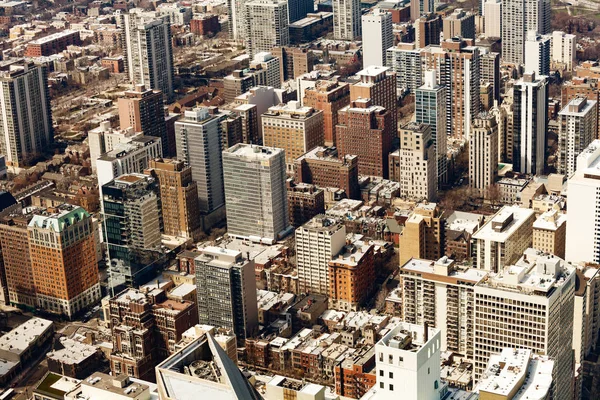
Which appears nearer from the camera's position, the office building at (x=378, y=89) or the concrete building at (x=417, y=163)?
the concrete building at (x=417, y=163)

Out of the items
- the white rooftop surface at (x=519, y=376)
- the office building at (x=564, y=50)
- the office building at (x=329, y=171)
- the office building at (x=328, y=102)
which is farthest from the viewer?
the office building at (x=564, y=50)

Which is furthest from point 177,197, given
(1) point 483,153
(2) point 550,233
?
(2) point 550,233

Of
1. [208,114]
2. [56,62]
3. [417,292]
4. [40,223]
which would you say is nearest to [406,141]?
[208,114]

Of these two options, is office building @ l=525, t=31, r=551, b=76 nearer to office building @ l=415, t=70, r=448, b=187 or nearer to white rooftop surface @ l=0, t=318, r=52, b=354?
office building @ l=415, t=70, r=448, b=187

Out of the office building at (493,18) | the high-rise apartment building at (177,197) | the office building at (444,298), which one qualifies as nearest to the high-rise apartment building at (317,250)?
the office building at (444,298)

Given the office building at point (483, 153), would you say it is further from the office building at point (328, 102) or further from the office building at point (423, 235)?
the office building at point (423, 235)

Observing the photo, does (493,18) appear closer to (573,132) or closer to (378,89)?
(378,89)

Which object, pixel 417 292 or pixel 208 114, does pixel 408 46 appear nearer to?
pixel 208 114

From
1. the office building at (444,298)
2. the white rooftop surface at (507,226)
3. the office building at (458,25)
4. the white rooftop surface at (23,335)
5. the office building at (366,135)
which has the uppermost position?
the office building at (458,25)

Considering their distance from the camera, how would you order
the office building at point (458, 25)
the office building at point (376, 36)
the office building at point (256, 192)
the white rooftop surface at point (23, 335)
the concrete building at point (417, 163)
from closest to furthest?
the white rooftop surface at point (23, 335), the office building at point (256, 192), the concrete building at point (417, 163), the office building at point (376, 36), the office building at point (458, 25)
